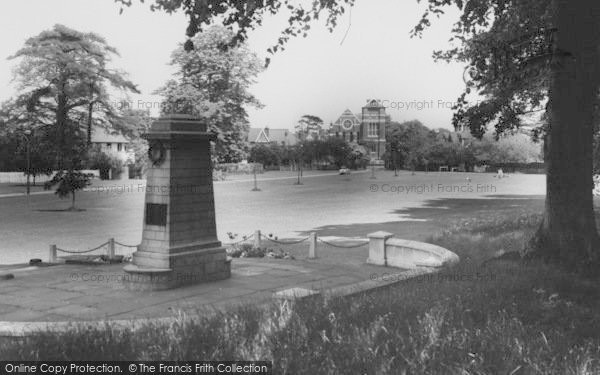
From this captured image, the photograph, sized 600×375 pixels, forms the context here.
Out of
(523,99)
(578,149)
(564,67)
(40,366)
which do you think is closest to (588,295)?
(578,149)

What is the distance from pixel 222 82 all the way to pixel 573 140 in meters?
46.9

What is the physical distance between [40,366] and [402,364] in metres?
3.27

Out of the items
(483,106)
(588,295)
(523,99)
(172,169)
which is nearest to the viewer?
(588,295)

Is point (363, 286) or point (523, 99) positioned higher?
point (523, 99)

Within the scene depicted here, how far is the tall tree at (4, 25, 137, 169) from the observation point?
4669cm

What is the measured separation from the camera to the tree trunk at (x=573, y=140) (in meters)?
10.5

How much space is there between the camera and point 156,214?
34.1 ft

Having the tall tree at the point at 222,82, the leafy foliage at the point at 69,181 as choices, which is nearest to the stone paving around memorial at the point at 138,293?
the leafy foliage at the point at 69,181

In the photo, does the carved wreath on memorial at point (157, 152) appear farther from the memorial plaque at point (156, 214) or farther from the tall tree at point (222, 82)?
the tall tree at point (222, 82)

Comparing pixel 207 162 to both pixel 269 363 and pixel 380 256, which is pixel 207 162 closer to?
pixel 380 256

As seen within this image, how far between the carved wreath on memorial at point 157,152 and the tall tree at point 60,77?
37.8 m

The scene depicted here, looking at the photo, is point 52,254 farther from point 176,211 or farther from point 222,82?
point 222,82

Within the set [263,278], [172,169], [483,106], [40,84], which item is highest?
[40,84]

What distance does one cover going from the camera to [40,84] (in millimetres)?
47906
